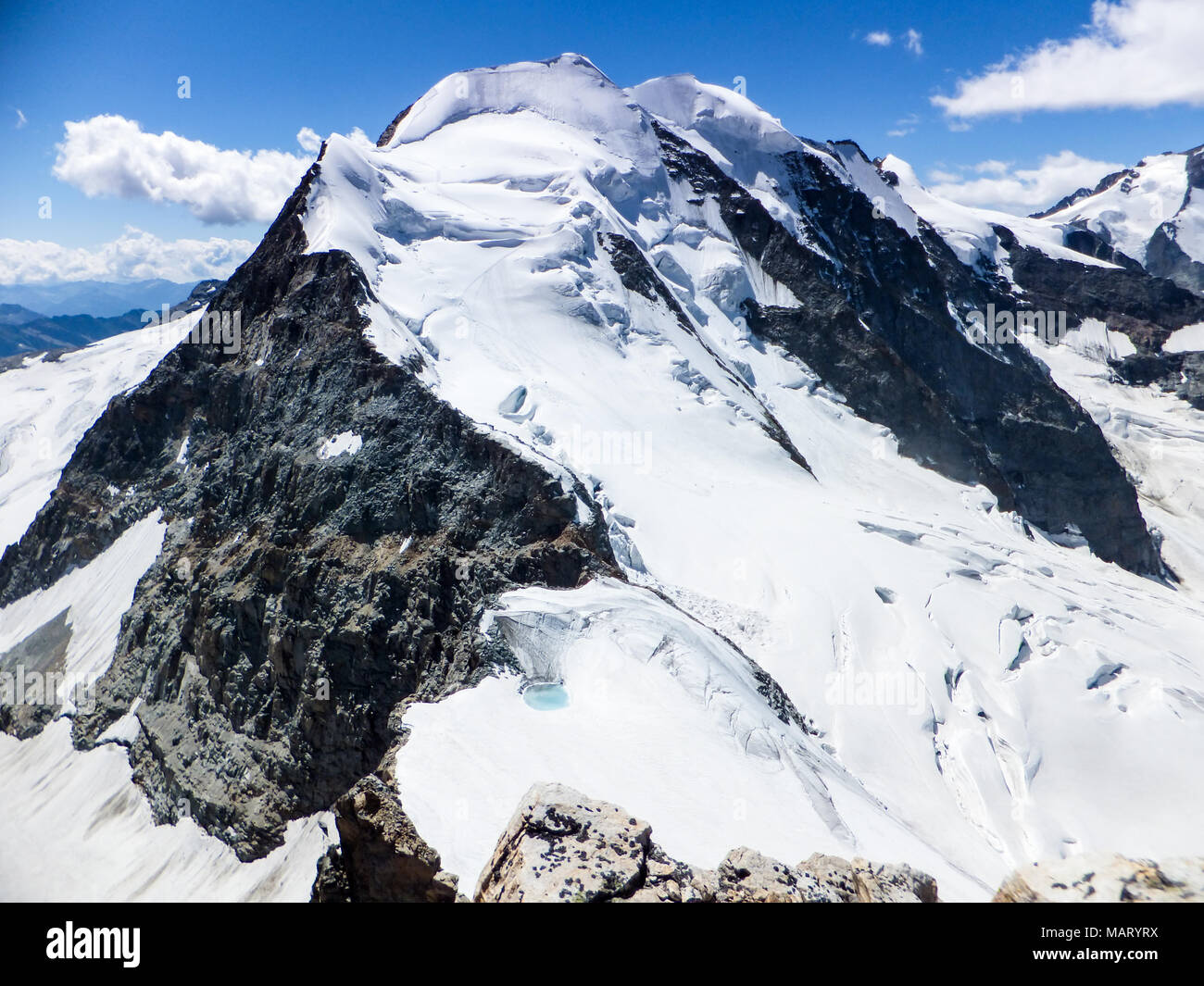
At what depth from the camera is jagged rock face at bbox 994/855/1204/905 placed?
4461 mm

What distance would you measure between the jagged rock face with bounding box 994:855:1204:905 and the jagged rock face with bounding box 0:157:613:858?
13488 mm

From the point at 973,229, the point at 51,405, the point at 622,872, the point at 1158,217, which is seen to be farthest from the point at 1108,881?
the point at 1158,217

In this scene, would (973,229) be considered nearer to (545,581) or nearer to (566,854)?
(545,581)

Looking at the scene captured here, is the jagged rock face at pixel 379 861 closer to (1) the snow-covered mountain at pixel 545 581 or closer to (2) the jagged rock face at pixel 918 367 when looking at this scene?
(1) the snow-covered mountain at pixel 545 581

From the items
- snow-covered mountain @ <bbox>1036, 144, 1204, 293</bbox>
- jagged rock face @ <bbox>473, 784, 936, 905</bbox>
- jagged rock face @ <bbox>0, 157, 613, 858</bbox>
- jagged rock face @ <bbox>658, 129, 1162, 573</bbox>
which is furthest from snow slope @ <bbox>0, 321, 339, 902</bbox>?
snow-covered mountain @ <bbox>1036, 144, 1204, 293</bbox>

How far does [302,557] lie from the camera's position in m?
24.8

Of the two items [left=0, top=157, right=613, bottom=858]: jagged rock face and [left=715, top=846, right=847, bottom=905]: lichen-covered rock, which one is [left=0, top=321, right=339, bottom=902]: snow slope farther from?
[left=715, top=846, right=847, bottom=905]: lichen-covered rock

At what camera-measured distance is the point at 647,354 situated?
135 feet

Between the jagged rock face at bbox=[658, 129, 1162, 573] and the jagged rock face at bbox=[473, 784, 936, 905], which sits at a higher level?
the jagged rock face at bbox=[658, 129, 1162, 573]

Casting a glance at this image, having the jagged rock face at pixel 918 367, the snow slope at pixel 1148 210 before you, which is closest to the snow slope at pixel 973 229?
the snow slope at pixel 1148 210

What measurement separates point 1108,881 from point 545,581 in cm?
1642
